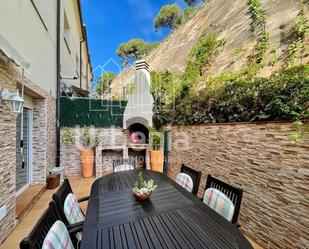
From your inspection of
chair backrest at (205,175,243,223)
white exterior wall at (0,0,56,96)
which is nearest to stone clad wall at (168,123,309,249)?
chair backrest at (205,175,243,223)

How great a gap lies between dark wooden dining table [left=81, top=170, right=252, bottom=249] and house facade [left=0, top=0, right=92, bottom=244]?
137cm

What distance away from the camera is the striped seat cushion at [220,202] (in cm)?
186

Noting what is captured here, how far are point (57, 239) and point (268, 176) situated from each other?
2.49 meters

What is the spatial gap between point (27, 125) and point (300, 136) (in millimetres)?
5018

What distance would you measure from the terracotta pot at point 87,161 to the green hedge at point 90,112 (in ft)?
3.31

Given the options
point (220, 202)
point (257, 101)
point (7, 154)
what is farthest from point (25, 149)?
point (257, 101)

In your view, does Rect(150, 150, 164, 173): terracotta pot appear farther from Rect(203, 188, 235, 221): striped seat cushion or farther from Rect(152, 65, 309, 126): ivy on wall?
Rect(203, 188, 235, 221): striped seat cushion

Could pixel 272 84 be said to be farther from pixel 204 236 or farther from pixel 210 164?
pixel 204 236

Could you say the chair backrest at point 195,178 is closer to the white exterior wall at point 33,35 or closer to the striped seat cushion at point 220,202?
the striped seat cushion at point 220,202

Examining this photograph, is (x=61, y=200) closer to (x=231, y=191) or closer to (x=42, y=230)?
(x=42, y=230)

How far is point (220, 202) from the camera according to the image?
1999mm

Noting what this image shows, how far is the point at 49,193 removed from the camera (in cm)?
438

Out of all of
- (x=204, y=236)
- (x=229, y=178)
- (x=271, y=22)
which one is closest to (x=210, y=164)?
(x=229, y=178)

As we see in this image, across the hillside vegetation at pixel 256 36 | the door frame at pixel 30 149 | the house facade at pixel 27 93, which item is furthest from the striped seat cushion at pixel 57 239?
the hillside vegetation at pixel 256 36
